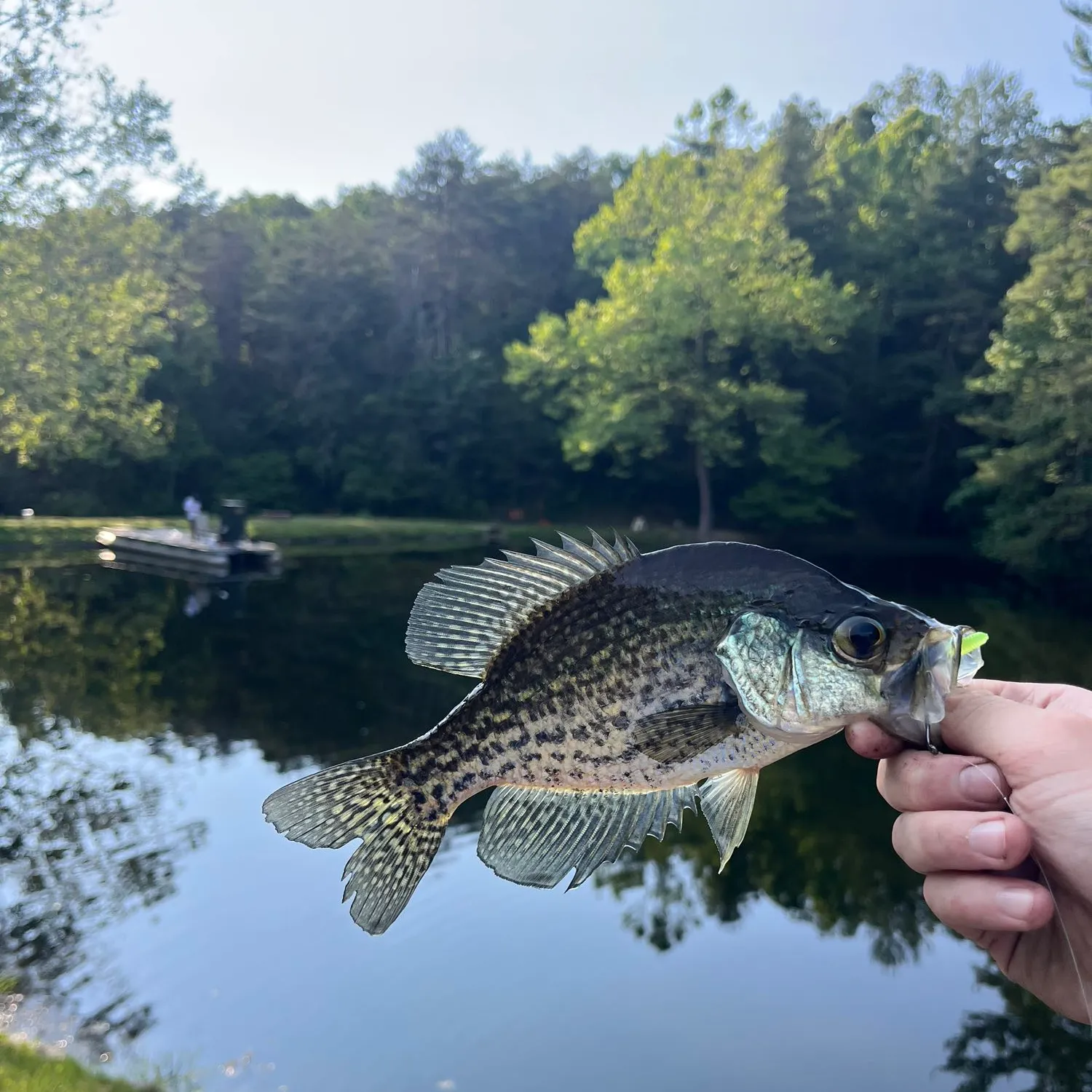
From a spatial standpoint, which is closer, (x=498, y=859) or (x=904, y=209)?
(x=498, y=859)

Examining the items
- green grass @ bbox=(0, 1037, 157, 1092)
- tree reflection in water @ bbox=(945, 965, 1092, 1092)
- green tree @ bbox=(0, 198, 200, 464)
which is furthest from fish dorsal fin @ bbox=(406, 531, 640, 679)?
green tree @ bbox=(0, 198, 200, 464)

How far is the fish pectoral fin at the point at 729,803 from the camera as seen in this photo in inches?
59.1

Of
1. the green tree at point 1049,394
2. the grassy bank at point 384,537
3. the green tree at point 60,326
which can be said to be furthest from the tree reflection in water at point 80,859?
the green tree at point 1049,394

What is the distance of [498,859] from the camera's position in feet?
4.93

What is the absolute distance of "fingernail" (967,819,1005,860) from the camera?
169 cm

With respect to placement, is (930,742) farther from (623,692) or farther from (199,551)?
(199,551)

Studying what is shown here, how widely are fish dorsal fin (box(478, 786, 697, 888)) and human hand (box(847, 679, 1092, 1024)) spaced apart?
0.38 metres

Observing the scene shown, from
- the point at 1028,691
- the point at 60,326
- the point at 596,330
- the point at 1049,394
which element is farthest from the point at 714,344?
the point at 1028,691

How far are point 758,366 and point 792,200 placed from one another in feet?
42.0

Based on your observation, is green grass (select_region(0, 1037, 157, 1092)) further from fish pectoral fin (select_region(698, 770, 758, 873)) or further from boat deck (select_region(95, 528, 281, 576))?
boat deck (select_region(95, 528, 281, 576))

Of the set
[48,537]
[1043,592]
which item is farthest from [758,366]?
[48,537]

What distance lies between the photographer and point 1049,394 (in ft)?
71.2

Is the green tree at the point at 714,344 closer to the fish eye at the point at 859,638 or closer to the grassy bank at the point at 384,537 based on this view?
the grassy bank at the point at 384,537

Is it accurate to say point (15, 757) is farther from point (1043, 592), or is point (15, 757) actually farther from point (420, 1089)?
point (1043, 592)
